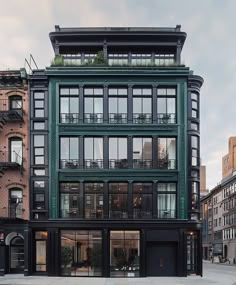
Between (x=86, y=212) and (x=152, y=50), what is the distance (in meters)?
17.1

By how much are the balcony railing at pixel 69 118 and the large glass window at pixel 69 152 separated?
1.47 meters

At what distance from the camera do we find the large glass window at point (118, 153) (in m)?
40.7

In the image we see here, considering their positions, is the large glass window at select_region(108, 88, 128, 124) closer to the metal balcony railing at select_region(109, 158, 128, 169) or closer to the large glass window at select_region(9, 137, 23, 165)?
the metal balcony railing at select_region(109, 158, 128, 169)

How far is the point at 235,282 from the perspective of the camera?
36.7 m

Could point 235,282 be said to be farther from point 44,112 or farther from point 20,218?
point 44,112

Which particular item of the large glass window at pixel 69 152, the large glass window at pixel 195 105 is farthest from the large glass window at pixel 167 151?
the large glass window at pixel 69 152

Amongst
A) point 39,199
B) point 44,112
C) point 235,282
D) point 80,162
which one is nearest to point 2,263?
point 39,199

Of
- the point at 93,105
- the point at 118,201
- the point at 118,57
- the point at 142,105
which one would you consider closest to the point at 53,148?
the point at 93,105

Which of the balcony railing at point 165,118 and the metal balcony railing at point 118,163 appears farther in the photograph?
the balcony railing at point 165,118

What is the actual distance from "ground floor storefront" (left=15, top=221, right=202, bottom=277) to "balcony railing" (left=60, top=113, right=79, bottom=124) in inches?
354

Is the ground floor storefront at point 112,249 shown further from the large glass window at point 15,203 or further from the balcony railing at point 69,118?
the balcony railing at point 69,118

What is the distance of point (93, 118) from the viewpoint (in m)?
40.9

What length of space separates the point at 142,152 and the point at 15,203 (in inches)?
489

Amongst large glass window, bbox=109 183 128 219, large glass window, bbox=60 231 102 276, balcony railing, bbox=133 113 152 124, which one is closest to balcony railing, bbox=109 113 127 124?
balcony railing, bbox=133 113 152 124
